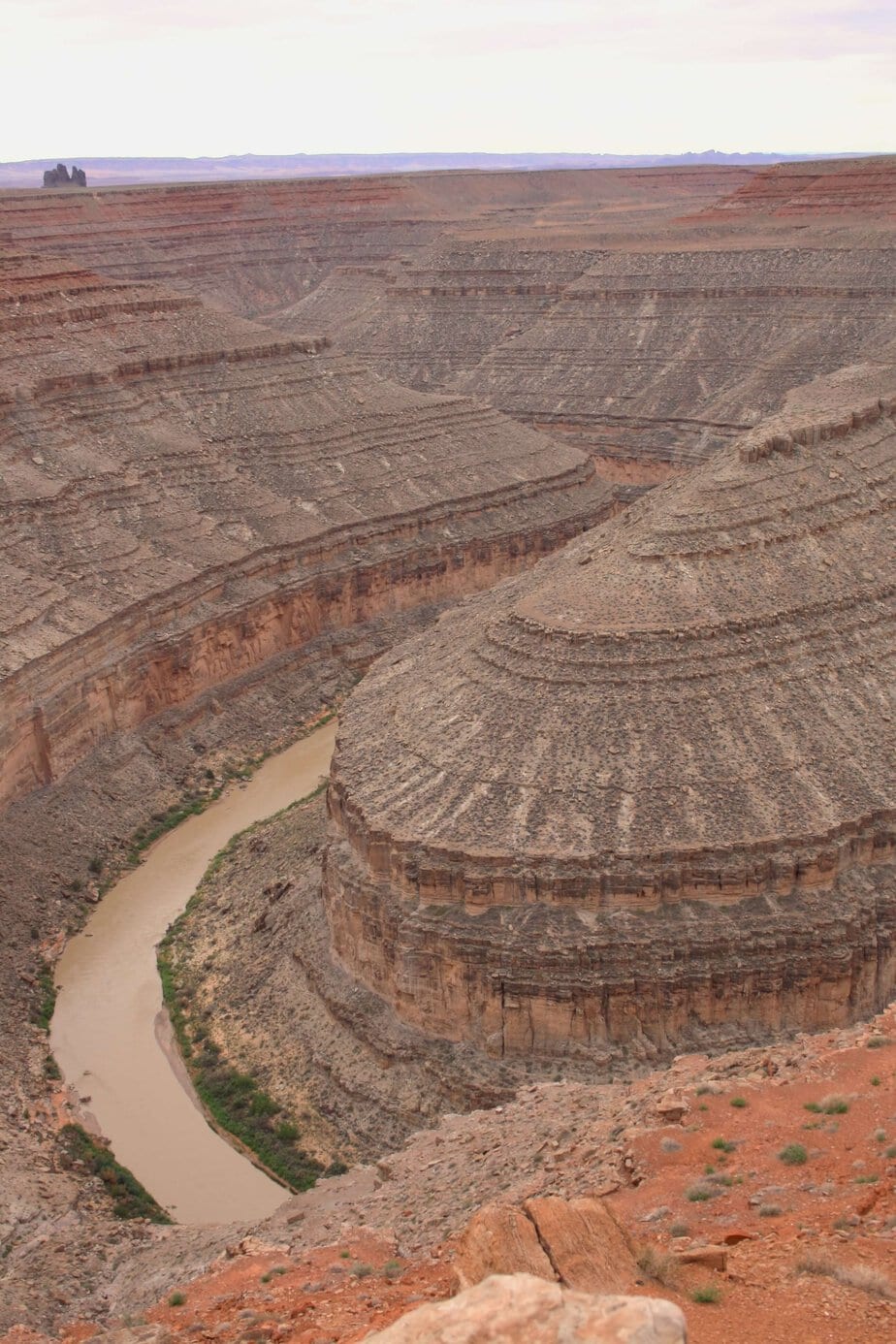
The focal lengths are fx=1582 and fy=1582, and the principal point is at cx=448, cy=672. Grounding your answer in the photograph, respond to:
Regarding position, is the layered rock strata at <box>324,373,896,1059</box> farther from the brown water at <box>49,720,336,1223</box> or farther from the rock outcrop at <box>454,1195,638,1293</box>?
the rock outcrop at <box>454,1195,638,1293</box>

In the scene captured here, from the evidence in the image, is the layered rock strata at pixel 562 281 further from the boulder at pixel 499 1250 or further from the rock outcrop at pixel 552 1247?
the boulder at pixel 499 1250

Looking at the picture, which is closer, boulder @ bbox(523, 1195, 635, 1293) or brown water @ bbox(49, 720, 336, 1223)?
boulder @ bbox(523, 1195, 635, 1293)

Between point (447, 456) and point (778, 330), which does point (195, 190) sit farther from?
point (447, 456)

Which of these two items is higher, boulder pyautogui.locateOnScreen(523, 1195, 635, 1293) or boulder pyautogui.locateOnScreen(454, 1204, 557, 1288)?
boulder pyautogui.locateOnScreen(454, 1204, 557, 1288)

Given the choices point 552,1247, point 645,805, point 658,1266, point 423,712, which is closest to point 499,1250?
point 552,1247

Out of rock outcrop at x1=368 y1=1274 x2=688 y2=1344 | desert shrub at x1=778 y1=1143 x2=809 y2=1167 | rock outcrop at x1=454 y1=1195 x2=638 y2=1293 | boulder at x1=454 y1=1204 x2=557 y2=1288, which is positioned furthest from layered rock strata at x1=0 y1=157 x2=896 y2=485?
rock outcrop at x1=368 y1=1274 x2=688 y2=1344

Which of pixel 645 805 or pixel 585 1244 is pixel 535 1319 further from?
pixel 645 805
